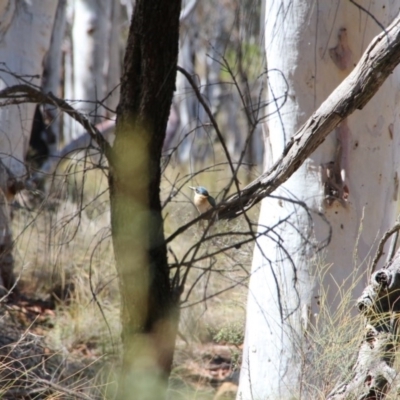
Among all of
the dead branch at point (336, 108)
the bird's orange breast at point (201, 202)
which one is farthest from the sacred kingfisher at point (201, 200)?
the dead branch at point (336, 108)

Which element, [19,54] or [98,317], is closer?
[19,54]

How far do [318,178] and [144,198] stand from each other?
1.19 meters

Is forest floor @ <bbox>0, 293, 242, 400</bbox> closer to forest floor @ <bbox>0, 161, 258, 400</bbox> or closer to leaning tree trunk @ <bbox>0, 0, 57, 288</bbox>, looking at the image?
forest floor @ <bbox>0, 161, 258, 400</bbox>

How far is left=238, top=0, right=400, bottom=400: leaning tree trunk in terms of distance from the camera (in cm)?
434

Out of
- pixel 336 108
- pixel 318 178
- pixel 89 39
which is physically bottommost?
pixel 318 178

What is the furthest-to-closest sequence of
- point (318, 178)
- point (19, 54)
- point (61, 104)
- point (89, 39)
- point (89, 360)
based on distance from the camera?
point (89, 39), point (19, 54), point (89, 360), point (318, 178), point (61, 104)

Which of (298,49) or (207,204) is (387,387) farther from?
(298,49)

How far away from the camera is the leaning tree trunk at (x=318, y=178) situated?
14.2ft

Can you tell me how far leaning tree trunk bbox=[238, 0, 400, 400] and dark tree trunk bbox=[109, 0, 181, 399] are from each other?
79cm

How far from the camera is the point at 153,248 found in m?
3.69

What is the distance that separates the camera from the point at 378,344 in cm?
323

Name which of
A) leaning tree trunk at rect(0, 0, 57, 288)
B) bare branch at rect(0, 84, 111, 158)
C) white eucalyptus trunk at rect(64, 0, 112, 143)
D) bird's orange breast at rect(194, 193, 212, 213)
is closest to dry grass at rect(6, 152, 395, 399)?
bird's orange breast at rect(194, 193, 212, 213)

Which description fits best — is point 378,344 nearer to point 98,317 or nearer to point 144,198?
point 144,198

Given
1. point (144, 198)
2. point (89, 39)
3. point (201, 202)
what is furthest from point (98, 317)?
point (89, 39)
